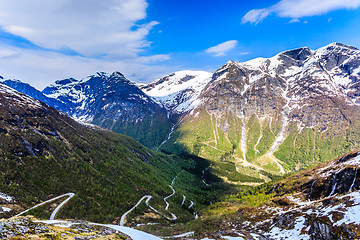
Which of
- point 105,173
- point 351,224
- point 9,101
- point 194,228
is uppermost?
point 9,101

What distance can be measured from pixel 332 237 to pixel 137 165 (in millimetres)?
143410

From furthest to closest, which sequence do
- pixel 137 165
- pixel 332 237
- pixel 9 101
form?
1. pixel 137 165
2. pixel 9 101
3. pixel 332 237

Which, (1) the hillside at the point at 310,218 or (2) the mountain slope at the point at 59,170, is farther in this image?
(2) the mountain slope at the point at 59,170

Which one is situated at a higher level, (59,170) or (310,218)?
(59,170)

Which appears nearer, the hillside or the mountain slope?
the hillside

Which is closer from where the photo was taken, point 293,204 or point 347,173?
point 347,173

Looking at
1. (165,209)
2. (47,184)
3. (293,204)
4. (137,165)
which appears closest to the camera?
(293,204)

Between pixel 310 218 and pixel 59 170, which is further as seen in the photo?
pixel 59 170

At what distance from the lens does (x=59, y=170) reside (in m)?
98.1

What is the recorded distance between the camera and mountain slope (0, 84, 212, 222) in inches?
3147

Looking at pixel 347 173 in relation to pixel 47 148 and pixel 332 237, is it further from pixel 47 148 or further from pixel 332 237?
pixel 47 148

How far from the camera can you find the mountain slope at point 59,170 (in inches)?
3147

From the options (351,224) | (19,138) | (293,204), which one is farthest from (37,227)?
(19,138)

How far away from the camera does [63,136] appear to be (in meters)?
128
